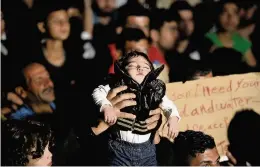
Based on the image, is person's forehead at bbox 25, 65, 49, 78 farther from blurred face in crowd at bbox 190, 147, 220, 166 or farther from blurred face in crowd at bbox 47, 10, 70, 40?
blurred face in crowd at bbox 190, 147, 220, 166

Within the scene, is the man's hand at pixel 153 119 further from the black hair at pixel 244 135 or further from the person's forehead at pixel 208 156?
the black hair at pixel 244 135

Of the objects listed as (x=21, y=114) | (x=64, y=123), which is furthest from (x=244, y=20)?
(x=21, y=114)

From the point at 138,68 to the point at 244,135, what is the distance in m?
1.08

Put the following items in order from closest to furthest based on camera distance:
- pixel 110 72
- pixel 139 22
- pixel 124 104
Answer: pixel 124 104
pixel 110 72
pixel 139 22

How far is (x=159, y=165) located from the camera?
2.75m

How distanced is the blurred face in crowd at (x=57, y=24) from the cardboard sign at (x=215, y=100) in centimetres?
148

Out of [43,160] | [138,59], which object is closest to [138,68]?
[138,59]

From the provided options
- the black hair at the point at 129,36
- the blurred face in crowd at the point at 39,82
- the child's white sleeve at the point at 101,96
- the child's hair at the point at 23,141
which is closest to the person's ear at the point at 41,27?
the blurred face in crowd at the point at 39,82

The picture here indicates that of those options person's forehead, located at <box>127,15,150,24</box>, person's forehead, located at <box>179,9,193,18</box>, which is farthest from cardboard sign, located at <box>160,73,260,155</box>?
person's forehead, located at <box>179,9,193,18</box>

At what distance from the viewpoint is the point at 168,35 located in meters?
4.15

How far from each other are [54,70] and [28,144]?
5.43 feet

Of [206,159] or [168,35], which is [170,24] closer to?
[168,35]

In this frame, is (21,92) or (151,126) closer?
(151,126)

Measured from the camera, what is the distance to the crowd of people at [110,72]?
7.98 ft
